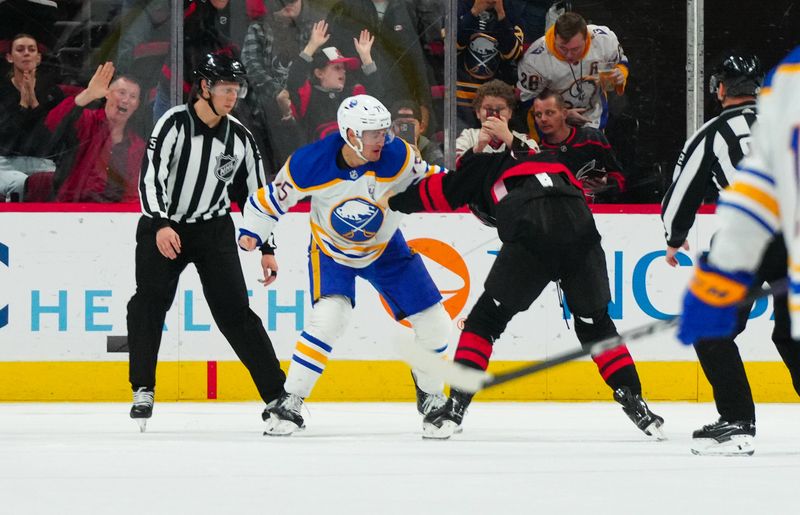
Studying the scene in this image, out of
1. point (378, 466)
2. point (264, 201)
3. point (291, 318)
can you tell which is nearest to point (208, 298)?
point (264, 201)

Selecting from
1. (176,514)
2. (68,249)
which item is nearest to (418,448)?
(176,514)

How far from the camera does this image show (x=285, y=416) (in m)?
4.71

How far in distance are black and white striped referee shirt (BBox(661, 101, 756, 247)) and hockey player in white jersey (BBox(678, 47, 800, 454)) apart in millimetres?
1833

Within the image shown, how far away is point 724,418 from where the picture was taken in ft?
13.6

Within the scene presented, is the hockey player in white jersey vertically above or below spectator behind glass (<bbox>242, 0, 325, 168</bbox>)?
above

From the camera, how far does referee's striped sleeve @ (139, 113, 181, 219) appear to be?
15.9ft

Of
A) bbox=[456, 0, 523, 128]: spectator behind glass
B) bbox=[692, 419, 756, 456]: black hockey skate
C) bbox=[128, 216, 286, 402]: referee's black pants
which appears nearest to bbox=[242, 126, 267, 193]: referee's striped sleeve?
bbox=[128, 216, 286, 402]: referee's black pants

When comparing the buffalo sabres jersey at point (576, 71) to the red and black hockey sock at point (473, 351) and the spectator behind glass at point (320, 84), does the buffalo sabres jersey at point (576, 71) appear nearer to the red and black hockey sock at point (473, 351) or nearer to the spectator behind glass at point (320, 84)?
the spectator behind glass at point (320, 84)

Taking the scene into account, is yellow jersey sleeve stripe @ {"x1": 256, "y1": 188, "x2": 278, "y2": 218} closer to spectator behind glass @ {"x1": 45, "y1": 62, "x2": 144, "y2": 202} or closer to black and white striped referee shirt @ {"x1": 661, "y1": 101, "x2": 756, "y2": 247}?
black and white striped referee shirt @ {"x1": 661, "y1": 101, "x2": 756, "y2": 247}

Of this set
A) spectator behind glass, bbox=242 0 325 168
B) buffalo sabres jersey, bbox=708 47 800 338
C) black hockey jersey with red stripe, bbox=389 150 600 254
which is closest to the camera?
buffalo sabres jersey, bbox=708 47 800 338

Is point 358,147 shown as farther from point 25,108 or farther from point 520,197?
point 25,108

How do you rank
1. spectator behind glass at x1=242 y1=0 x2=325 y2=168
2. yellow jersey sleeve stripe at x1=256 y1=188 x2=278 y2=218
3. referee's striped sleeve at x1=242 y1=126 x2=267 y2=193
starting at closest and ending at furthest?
yellow jersey sleeve stripe at x1=256 y1=188 x2=278 y2=218 < referee's striped sleeve at x1=242 y1=126 x2=267 y2=193 < spectator behind glass at x1=242 y1=0 x2=325 y2=168

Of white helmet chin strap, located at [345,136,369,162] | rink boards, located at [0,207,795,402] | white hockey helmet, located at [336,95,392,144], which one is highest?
white hockey helmet, located at [336,95,392,144]

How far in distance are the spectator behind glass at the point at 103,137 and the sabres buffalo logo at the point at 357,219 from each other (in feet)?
5.41
